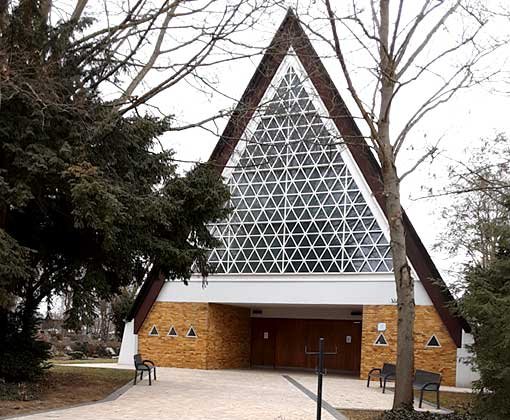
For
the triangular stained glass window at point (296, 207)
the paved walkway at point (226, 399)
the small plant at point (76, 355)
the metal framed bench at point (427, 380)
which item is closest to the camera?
the paved walkway at point (226, 399)

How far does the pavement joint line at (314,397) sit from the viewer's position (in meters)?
11.7

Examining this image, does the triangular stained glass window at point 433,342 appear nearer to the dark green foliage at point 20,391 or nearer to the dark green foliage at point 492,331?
the dark green foliage at point 492,331

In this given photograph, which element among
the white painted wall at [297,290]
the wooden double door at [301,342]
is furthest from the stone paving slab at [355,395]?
the wooden double door at [301,342]

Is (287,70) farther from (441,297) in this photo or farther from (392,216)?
(392,216)

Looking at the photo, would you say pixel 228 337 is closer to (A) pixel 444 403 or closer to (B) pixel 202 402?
(A) pixel 444 403

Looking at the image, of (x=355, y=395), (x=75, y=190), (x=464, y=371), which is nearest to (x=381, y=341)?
(x=464, y=371)

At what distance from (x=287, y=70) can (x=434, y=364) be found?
11323mm

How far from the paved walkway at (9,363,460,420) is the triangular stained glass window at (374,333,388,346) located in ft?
4.86

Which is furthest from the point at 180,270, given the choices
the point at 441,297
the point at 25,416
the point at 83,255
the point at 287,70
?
the point at 287,70

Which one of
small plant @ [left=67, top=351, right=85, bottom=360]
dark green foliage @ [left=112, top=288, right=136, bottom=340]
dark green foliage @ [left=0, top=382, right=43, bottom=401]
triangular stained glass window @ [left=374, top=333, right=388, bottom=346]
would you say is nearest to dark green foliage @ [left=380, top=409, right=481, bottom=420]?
dark green foliage @ [left=0, top=382, right=43, bottom=401]

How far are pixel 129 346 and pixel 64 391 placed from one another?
37.4 feet

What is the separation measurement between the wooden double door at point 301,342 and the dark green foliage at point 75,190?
10706mm

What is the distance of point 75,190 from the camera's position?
36.8 ft

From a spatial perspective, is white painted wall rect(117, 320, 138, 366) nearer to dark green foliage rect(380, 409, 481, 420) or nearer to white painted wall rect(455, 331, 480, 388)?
white painted wall rect(455, 331, 480, 388)
